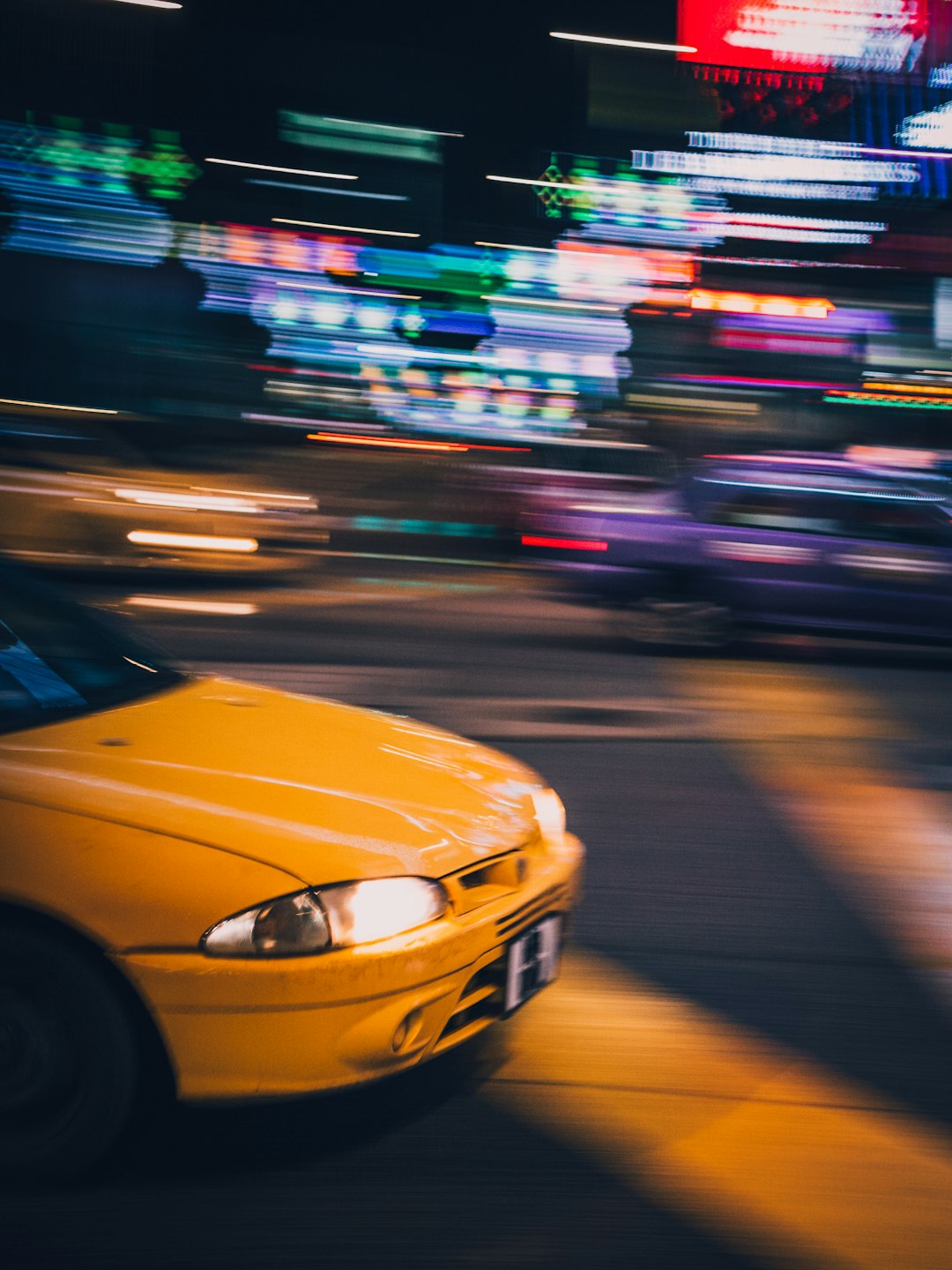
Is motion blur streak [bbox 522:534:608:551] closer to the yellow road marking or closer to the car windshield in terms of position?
the yellow road marking

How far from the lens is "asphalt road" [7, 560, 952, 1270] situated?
9.51 feet

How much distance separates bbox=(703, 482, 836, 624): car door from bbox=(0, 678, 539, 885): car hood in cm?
658

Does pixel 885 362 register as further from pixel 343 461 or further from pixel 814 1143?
pixel 814 1143

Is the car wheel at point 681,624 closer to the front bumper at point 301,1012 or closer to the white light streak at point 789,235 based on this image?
the front bumper at point 301,1012

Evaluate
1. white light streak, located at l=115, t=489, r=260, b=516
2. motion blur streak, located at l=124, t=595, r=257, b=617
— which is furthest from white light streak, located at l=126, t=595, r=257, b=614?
white light streak, located at l=115, t=489, r=260, b=516

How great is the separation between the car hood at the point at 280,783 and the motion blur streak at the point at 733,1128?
63cm

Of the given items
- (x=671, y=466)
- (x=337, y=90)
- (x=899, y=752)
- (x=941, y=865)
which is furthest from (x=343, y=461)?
(x=337, y=90)

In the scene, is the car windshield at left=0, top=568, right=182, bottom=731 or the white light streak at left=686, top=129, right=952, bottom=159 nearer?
the car windshield at left=0, top=568, right=182, bottom=731

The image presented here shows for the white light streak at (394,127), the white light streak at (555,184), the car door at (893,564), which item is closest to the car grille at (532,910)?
the car door at (893,564)

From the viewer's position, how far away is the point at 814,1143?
11.0 ft

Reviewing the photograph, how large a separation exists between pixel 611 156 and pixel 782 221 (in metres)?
7.08

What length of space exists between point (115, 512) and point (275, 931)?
33.5 feet

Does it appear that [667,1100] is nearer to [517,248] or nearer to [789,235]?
[789,235]

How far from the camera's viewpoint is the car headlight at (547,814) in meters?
4.00
